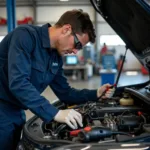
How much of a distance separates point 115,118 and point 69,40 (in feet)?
1.89

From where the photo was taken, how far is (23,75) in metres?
1.43

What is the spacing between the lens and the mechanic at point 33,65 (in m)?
1.43

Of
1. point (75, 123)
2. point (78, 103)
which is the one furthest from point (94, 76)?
point (75, 123)

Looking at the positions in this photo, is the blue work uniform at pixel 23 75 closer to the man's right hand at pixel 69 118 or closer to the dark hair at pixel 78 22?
the man's right hand at pixel 69 118

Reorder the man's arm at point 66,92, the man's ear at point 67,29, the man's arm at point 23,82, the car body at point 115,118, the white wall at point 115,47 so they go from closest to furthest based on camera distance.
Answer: the car body at point 115,118, the man's arm at point 23,82, the man's ear at point 67,29, the man's arm at point 66,92, the white wall at point 115,47

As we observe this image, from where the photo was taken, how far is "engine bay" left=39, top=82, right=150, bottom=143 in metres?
1.33

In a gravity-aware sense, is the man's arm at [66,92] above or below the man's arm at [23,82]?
below

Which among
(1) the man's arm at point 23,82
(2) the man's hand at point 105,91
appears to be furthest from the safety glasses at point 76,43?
(2) the man's hand at point 105,91

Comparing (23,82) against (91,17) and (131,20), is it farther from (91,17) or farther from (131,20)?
(91,17)

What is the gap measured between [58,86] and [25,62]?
0.61 metres

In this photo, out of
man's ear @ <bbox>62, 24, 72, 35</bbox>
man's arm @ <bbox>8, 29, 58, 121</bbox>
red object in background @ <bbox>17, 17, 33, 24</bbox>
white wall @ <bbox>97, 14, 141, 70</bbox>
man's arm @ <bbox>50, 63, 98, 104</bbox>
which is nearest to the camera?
man's arm @ <bbox>8, 29, 58, 121</bbox>

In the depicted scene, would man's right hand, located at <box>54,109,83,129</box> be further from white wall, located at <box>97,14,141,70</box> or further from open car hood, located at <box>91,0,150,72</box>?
white wall, located at <box>97,14,141,70</box>

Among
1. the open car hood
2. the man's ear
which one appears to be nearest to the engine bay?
the open car hood

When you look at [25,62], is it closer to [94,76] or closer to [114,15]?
[114,15]
